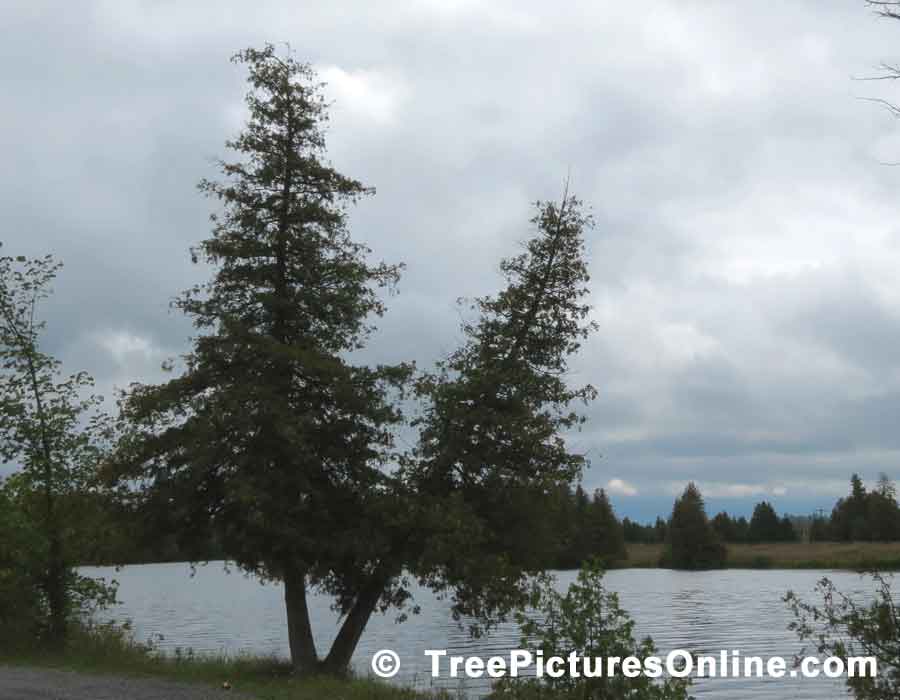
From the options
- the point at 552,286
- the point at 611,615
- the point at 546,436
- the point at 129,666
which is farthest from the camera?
the point at 552,286

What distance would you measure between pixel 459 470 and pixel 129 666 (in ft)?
25.8

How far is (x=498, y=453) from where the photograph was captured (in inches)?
868

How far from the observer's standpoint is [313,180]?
2317 centimetres

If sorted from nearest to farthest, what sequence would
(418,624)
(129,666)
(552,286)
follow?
(129,666) → (552,286) → (418,624)

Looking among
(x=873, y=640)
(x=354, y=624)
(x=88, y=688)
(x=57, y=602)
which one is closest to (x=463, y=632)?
(x=354, y=624)

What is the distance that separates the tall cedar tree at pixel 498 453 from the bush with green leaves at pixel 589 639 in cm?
891

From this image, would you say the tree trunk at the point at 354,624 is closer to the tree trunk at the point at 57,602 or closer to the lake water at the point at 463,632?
the lake water at the point at 463,632

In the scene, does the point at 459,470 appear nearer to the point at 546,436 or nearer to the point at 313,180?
the point at 546,436

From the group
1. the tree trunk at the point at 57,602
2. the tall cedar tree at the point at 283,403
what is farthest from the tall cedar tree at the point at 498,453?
the tree trunk at the point at 57,602

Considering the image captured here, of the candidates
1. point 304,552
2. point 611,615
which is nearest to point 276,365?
point 304,552

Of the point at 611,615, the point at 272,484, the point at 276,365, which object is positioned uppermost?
the point at 276,365

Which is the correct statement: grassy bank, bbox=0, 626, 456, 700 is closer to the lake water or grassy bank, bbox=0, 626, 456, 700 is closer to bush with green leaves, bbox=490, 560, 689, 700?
the lake water

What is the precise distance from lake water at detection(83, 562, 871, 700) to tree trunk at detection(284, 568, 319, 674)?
1.74 m

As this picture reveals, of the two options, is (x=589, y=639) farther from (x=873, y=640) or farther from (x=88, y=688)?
(x=88, y=688)
